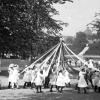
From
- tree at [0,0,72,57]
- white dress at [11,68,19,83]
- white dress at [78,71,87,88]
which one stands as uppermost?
tree at [0,0,72,57]

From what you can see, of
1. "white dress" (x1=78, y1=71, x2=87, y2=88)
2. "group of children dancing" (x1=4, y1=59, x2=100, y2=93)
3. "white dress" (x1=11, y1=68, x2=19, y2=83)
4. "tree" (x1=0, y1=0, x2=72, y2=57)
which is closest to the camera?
"white dress" (x1=78, y1=71, x2=87, y2=88)

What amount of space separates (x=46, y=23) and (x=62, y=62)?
38.8ft

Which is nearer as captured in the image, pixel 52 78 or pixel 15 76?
pixel 52 78

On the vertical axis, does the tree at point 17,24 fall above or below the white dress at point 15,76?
above

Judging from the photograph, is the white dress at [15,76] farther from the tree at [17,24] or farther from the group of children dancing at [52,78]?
the tree at [17,24]

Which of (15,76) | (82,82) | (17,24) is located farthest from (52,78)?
(17,24)

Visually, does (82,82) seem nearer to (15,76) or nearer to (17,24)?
(15,76)

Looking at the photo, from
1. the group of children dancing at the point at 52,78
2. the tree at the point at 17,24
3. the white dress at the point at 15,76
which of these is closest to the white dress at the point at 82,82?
the group of children dancing at the point at 52,78

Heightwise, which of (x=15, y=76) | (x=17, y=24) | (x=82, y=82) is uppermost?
(x=17, y=24)

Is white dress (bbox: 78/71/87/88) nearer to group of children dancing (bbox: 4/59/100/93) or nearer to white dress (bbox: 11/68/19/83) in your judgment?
group of children dancing (bbox: 4/59/100/93)

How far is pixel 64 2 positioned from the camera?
2723 cm

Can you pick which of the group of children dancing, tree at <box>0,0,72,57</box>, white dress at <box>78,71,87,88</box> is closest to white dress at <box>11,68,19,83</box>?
the group of children dancing

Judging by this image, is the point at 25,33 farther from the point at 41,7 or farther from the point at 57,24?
the point at 57,24

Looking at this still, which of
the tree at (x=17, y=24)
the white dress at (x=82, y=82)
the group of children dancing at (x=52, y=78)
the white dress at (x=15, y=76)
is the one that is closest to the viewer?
the white dress at (x=82, y=82)
